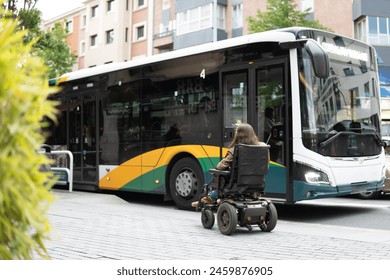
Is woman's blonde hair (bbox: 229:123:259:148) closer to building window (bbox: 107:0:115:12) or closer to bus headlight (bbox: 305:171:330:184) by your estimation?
bus headlight (bbox: 305:171:330:184)

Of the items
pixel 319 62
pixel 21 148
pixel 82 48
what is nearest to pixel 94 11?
pixel 82 48

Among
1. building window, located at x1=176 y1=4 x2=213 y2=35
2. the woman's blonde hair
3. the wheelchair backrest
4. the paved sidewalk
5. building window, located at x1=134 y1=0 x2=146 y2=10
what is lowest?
the paved sidewalk

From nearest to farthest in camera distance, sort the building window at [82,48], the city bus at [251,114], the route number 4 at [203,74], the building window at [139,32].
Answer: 1. the city bus at [251,114]
2. the route number 4 at [203,74]
3. the building window at [139,32]
4. the building window at [82,48]

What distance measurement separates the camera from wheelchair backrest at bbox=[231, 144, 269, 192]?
6.70 m

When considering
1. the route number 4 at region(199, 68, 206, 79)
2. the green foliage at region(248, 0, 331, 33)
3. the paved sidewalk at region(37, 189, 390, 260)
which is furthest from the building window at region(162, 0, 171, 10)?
the paved sidewalk at region(37, 189, 390, 260)

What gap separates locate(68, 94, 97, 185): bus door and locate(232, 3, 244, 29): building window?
25.9m

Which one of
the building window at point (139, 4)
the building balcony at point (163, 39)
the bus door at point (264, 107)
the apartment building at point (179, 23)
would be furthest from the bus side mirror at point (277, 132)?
the building window at point (139, 4)

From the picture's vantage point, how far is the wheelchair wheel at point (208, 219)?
7.05 meters

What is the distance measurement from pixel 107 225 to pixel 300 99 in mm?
3712

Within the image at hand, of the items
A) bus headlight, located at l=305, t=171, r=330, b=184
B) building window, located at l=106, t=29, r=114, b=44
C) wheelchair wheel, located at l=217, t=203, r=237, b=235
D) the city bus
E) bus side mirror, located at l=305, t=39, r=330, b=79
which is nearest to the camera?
wheelchair wheel, located at l=217, t=203, r=237, b=235

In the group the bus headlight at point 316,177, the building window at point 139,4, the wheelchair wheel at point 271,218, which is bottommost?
the wheelchair wheel at point 271,218

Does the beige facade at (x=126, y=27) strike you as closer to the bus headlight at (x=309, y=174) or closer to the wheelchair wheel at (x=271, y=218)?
the bus headlight at (x=309, y=174)

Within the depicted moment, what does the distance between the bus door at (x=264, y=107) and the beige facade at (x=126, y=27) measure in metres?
26.1
